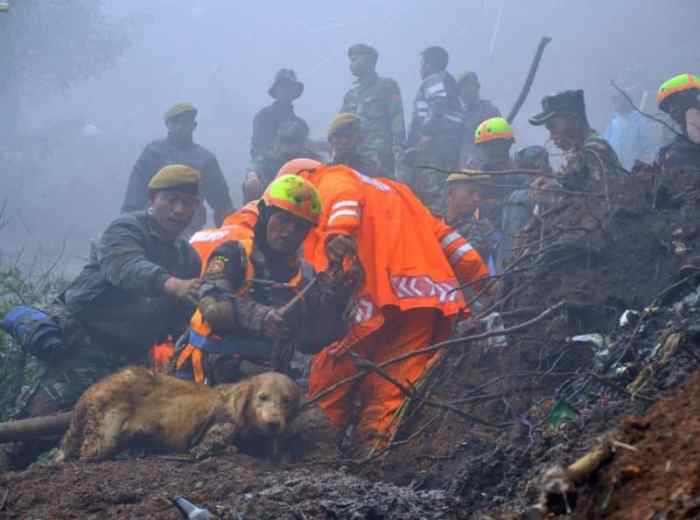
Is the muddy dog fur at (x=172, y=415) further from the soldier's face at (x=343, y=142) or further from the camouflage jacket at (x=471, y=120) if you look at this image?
the camouflage jacket at (x=471, y=120)

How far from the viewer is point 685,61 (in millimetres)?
24875

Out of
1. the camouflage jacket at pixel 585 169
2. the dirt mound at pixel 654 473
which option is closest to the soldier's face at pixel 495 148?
the camouflage jacket at pixel 585 169

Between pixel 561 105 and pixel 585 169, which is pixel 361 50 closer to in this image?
pixel 561 105

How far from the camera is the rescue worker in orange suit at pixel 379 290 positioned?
18.5 feet

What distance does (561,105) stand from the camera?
718cm

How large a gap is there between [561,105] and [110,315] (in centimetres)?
407

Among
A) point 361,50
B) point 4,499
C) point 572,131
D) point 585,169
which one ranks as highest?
point 361,50

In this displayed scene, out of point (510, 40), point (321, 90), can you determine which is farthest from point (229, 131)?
point (510, 40)

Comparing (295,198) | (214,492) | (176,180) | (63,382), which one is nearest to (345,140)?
(176,180)

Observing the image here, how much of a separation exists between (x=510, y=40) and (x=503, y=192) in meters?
25.2

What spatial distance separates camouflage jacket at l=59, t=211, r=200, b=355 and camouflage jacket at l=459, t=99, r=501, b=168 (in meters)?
5.26

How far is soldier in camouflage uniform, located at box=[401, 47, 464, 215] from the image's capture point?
1040 centimetres

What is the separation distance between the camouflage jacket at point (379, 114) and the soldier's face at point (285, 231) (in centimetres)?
506

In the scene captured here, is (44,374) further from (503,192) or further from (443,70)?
(443,70)
